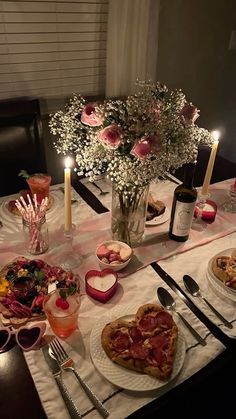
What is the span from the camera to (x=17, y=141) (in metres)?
1.51

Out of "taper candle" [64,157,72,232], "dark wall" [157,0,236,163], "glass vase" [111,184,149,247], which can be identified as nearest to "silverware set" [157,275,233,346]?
"glass vase" [111,184,149,247]

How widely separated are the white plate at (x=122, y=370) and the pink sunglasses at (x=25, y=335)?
12 cm

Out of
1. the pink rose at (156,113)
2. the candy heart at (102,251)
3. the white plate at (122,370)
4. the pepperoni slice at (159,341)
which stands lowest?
the white plate at (122,370)

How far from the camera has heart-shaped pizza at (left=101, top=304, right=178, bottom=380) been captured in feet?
2.37

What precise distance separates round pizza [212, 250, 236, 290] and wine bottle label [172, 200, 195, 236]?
14 cm

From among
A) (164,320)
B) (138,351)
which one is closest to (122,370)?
(138,351)

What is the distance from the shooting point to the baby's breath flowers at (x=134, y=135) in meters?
0.87

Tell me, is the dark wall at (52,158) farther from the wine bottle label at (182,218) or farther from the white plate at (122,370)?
the white plate at (122,370)

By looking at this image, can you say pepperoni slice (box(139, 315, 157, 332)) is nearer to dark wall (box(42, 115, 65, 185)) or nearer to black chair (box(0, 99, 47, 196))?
black chair (box(0, 99, 47, 196))

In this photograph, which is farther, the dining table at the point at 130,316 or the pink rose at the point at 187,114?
the pink rose at the point at 187,114

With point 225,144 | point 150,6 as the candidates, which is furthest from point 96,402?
point 225,144

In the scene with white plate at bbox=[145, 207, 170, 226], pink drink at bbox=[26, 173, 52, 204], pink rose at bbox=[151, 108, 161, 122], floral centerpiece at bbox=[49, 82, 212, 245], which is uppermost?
pink rose at bbox=[151, 108, 161, 122]

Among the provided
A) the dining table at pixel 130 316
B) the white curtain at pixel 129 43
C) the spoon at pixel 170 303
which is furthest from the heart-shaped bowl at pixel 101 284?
the white curtain at pixel 129 43

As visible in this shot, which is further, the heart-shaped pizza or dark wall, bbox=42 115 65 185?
dark wall, bbox=42 115 65 185
